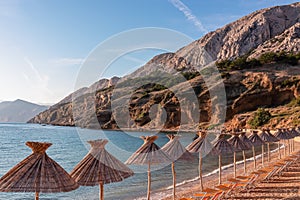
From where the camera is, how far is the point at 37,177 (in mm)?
5746

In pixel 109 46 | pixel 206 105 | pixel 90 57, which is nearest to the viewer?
pixel 90 57

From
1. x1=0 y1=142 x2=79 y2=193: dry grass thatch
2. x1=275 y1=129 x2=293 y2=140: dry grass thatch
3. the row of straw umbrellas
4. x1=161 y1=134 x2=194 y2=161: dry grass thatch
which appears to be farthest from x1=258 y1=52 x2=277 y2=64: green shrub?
x1=0 y1=142 x2=79 y2=193: dry grass thatch

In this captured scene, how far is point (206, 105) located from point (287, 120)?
25.0m

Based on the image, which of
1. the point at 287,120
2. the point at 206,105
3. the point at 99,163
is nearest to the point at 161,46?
the point at 99,163

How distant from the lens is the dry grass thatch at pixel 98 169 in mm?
6719

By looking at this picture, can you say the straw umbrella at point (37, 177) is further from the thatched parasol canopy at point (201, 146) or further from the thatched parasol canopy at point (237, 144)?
the thatched parasol canopy at point (237, 144)

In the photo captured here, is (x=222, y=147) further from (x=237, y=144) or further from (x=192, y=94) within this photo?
(x=192, y=94)

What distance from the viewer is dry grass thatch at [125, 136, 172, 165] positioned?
895 centimetres

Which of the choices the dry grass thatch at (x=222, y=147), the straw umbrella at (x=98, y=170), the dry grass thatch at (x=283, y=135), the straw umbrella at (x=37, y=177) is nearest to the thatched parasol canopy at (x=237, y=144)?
the dry grass thatch at (x=222, y=147)

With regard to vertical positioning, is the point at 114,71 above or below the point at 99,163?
above

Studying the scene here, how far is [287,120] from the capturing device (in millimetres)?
48188

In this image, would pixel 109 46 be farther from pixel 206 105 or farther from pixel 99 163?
pixel 206 105

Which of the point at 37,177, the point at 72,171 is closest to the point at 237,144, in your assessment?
the point at 72,171

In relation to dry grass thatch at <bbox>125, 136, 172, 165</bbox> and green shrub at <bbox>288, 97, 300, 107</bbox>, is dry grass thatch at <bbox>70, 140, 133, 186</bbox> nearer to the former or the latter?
dry grass thatch at <bbox>125, 136, 172, 165</bbox>
